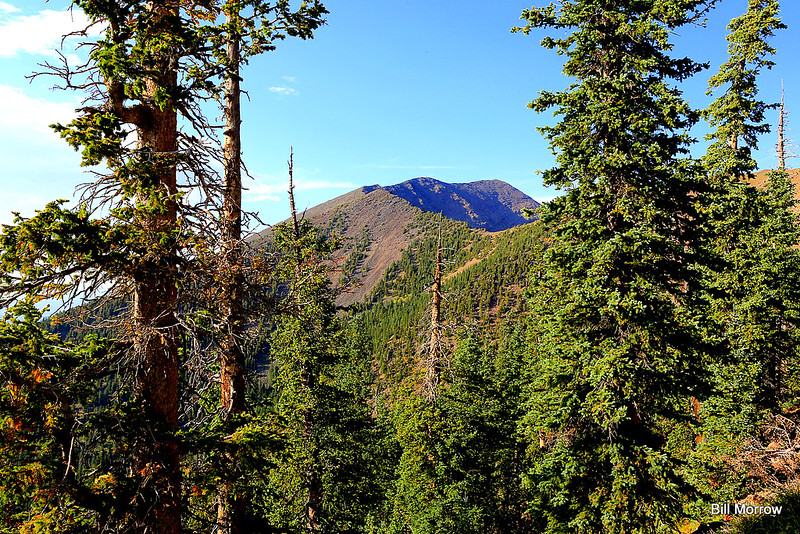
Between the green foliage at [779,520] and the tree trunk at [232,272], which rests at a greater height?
the tree trunk at [232,272]

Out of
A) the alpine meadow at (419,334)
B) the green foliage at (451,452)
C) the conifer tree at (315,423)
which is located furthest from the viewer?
the green foliage at (451,452)

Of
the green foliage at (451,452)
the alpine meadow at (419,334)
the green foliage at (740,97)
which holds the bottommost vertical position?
the green foliage at (451,452)

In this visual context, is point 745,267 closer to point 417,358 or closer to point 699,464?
point 699,464

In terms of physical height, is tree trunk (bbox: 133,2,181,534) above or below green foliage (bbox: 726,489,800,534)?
above

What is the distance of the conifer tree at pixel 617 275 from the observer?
33.5ft

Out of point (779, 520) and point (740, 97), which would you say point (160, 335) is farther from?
point (740, 97)

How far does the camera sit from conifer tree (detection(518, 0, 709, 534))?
33.5 feet

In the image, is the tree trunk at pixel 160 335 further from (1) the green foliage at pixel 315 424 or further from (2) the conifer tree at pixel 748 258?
(2) the conifer tree at pixel 748 258

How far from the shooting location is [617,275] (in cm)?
1066

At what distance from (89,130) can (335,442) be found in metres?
14.3

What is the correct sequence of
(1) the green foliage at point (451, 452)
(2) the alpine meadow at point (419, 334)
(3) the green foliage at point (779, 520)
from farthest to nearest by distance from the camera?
(1) the green foliage at point (451, 452) → (3) the green foliage at point (779, 520) → (2) the alpine meadow at point (419, 334)

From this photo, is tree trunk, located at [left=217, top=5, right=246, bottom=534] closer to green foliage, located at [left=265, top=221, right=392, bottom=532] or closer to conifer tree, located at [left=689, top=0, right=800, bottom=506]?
green foliage, located at [left=265, top=221, right=392, bottom=532]

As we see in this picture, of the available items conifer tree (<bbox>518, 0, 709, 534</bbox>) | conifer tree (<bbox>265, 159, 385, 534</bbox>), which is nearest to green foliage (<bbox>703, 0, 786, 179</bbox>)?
conifer tree (<bbox>518, 0, 709, 534</bbox>)

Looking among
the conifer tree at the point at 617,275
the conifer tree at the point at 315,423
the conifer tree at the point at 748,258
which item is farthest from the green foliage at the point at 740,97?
the conifer tree at the point at 315,423
